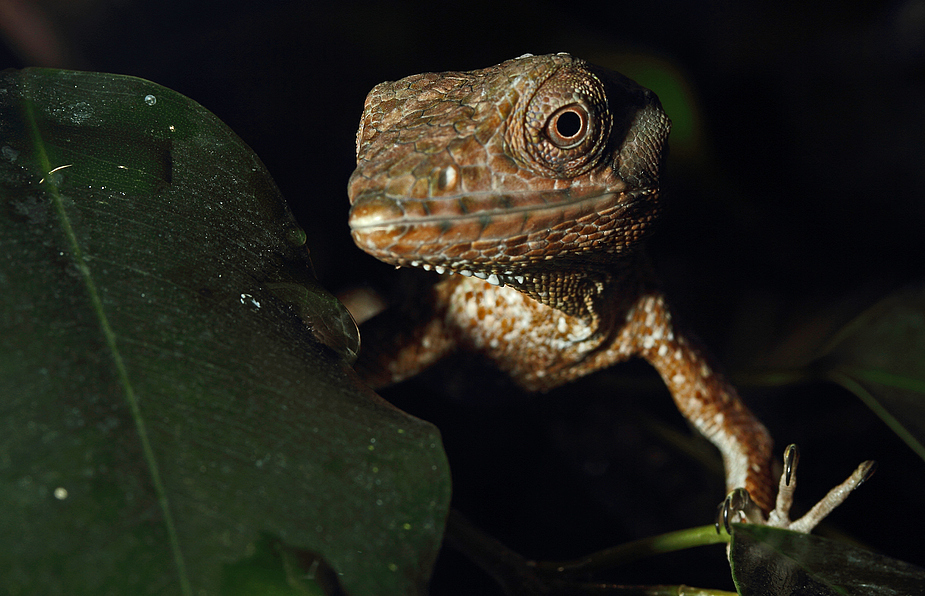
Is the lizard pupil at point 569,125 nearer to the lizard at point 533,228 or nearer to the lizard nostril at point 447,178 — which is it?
the lizard at point 533,228

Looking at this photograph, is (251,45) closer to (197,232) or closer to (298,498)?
(197,232)

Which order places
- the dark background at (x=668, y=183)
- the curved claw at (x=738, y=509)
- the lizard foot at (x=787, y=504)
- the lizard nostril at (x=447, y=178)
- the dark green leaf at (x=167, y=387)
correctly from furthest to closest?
the dark background at (x=668, y=183), the curved claw at (x=738, y=509), the lizard foot at (x=787, y=504), the lizard nostril at (x=447, y=178), the dark green leaf at (x=167, y=387)

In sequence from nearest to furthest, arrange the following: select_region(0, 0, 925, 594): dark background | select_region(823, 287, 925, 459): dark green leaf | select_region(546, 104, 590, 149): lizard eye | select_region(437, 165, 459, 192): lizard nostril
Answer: select_region(437, 165, 459, 192): lizard nostril
select_region(546, 104, 590, 149): lizard eye
select_region(823, 287, 925, 459): dark green leaf
select_region(0, 0, 925, 594): dark background

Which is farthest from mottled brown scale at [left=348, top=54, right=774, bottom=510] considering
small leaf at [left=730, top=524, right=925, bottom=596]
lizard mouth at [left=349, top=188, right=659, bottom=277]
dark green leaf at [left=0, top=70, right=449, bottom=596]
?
small leaf at [left=730, top=524, right=925, bottom=596]

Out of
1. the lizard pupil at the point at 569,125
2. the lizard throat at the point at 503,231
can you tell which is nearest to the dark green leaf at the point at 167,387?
the lizard throat at the point at 503,231

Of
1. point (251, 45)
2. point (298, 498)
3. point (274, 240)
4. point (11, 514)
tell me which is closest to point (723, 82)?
point (251, 45)

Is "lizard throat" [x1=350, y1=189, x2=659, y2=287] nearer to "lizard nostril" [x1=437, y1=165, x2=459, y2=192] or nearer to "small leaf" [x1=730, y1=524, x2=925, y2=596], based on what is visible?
"lizard nostril" [x1=437, y1=165, x2=459, y2=192]
